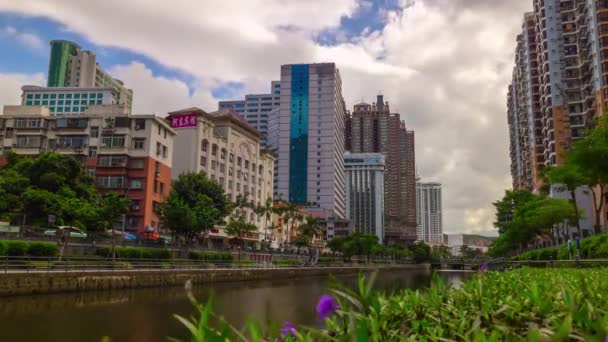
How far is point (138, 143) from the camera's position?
63.6 m

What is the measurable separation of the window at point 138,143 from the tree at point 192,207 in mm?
6732

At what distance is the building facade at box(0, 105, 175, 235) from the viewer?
62.7 metres

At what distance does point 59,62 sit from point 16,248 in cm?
16735

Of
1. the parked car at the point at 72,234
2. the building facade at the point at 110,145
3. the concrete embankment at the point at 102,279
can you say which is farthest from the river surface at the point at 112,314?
the building facade at the point at 110,145

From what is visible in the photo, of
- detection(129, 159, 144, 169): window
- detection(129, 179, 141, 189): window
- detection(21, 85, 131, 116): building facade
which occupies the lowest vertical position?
detection(129, 179, 141, 189): window

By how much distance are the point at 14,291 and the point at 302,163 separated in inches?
5251

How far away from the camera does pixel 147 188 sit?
6228 cm

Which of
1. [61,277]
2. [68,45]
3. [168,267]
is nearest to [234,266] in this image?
[168,267]

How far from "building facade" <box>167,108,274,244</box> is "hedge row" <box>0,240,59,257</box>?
37.3 meters

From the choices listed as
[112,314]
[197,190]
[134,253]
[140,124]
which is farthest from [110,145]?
[112,314]

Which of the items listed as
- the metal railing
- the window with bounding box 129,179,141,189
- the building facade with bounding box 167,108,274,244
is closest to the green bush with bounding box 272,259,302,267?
the building facade with bounding box 167,108,274,244

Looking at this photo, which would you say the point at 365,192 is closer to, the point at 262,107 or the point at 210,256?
the point at 262,107

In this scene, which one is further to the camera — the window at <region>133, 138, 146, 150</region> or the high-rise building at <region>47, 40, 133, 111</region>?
the high-rise building at <region>47, 40, 133, 111</region>

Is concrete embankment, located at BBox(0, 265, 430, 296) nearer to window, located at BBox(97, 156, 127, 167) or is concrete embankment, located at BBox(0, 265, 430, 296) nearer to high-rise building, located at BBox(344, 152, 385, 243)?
window, located at BBox(97, 156, 127, 167)
